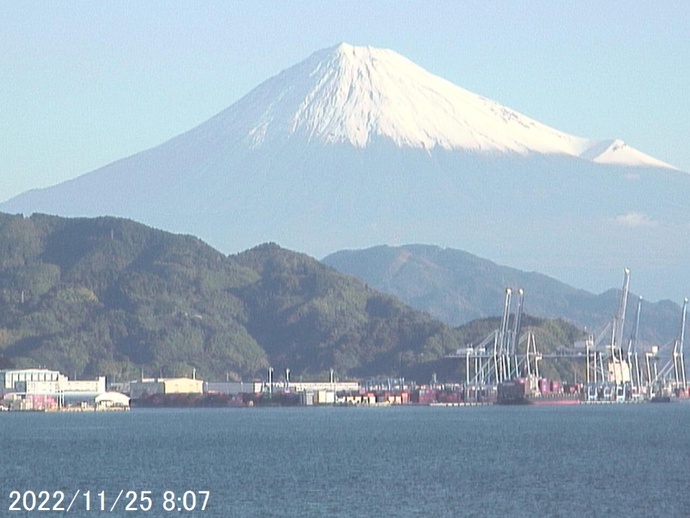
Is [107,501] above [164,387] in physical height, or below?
below

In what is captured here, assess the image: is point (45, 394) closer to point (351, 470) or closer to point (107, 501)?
point (351, 470)

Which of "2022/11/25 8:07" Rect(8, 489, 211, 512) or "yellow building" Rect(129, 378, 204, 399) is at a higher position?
"yellow building" Rect(129, 378, 204, 399)

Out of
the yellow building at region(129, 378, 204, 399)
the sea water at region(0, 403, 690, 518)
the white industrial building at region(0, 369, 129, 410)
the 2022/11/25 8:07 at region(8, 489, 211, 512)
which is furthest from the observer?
the yellow building at region(129, 378, 204, 399)

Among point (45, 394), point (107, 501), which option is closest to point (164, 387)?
point (45, 394)

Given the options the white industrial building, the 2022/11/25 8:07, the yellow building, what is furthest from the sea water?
the yellow building

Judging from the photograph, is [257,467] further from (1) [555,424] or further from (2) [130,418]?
(2) [130,418]

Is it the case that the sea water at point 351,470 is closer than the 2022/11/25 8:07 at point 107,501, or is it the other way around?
the 2022/11/25 8:07 at point 107,501

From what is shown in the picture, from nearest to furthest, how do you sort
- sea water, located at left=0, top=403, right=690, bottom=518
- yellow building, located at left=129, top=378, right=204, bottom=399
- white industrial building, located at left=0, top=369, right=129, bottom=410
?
sea water, located at left=0, top=403, right=690, bottom=518, white industrial building, located at left=0, top=369, right=129, bottom=410, yellow building, located at left=129, top=378, right=204, bottom=399

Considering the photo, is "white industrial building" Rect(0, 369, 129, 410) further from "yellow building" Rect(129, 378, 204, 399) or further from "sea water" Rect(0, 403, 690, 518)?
"sea water" Rect(0, 403, 690, 518)

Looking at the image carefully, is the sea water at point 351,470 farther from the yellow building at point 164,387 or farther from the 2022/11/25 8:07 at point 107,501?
the yellow building at point 164,387

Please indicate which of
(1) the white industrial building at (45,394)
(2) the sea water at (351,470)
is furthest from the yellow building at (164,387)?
(2) the sea water at (351,470)
